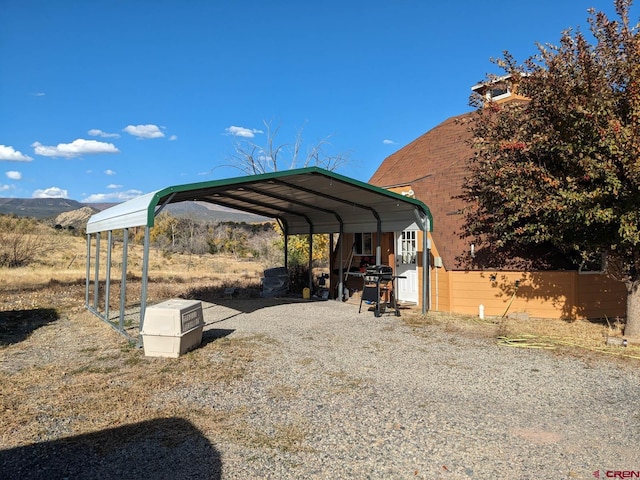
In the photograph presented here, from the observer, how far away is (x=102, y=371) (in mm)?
6266

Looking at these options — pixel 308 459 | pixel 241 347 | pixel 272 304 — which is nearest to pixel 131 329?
pixel 241 347

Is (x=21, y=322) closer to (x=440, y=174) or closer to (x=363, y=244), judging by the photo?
(x=363, y=244)

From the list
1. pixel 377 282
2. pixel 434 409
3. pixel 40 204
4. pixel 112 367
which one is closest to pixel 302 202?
pixel 377 282

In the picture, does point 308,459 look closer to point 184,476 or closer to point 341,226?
point 184,476

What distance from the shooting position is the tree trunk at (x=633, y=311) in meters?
8.16

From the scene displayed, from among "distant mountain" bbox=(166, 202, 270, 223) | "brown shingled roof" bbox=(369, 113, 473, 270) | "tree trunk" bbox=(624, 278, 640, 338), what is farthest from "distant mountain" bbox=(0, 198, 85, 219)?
"tree trunk" bbox=(624, 278, 640, 338)

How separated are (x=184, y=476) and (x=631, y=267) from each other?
8.53 m

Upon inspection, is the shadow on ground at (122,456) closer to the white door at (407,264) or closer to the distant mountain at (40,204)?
the white door at (407,264)

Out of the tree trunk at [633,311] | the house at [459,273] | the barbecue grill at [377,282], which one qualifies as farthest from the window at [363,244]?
the tree trunk at [633,311]

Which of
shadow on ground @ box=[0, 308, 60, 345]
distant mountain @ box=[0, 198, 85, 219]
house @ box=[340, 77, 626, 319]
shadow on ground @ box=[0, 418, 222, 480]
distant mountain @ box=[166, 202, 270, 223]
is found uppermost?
distant mountain @ box=[0, 198, 85, 219]

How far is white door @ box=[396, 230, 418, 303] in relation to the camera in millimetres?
12727

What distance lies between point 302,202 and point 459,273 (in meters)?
4.70

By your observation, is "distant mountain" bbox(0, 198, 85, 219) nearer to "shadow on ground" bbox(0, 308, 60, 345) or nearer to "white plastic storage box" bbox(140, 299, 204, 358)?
"shadow on ground" bbox(0, 308, 60, 345)

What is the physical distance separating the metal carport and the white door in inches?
41.9
